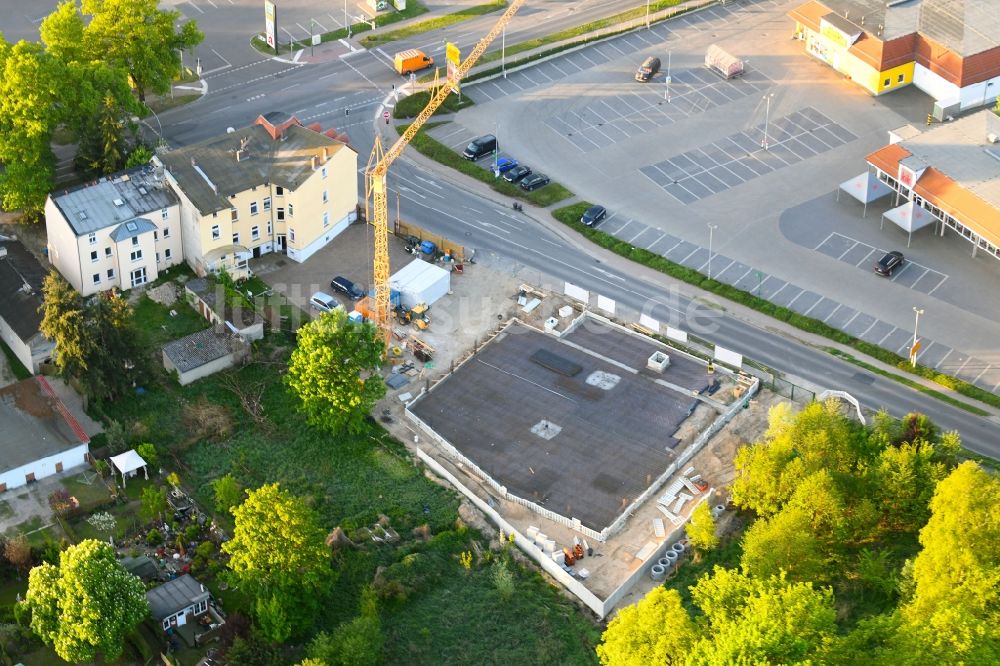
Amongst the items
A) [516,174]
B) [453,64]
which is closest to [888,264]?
[516,174]

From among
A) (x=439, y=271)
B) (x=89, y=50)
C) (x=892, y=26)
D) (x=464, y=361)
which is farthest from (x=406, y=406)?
(x=892, y=26)

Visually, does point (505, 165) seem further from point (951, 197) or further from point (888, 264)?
point (951, 197)

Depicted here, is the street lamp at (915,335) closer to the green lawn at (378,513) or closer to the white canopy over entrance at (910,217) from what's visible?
the white canopy over entrance at (910,217)

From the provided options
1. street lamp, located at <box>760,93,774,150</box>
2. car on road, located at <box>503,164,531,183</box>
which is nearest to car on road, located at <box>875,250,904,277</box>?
street lamp, located at <box>760,93,774,150</box>

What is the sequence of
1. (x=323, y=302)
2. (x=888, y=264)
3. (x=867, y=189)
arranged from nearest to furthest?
(x=323, y=302) < (x=888, y=264) < (x=867, y=189)

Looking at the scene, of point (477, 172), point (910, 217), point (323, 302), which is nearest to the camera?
point (323, 302)

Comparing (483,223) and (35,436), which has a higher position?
(483,223)

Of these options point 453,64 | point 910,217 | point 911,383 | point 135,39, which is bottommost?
point 911,383

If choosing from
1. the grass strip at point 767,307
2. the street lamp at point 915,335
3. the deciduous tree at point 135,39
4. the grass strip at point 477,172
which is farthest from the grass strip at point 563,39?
Answer: the street lamp at point 915,335

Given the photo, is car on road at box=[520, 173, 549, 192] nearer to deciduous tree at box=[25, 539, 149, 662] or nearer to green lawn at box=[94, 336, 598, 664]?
green lawn at box=[94, 336, 598, 664]
